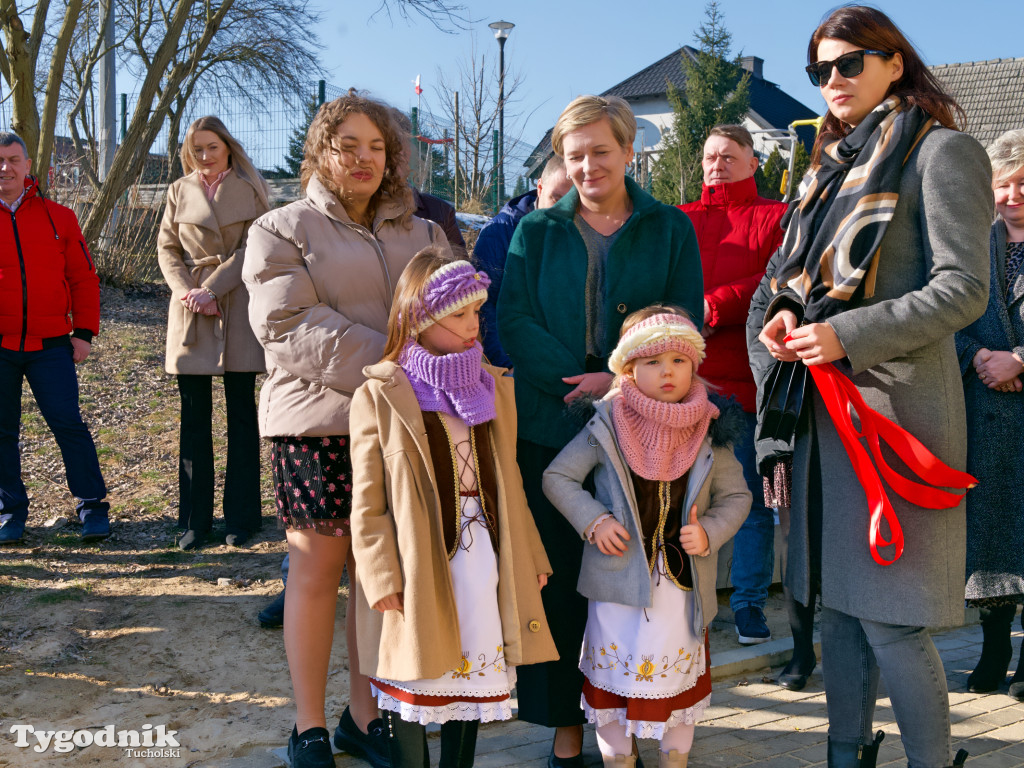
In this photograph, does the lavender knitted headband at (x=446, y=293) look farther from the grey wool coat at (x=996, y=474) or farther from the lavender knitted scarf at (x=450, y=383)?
the grey wool coat at (x=996, y=474)

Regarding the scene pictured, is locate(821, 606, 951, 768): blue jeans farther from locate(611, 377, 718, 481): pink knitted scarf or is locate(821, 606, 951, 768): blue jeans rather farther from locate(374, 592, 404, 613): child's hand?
locate(374, 592, 404, 613): child's hand

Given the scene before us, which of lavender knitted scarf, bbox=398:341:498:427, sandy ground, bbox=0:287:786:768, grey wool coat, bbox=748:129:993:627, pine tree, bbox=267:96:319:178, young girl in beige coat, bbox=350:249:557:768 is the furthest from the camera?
pine tree, bbox=267:96:319:178

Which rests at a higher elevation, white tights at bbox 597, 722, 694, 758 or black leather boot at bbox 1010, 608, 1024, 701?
white tights at bbox 597, 722, 694, 758

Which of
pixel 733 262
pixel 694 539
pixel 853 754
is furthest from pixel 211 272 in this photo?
pixel 853 754

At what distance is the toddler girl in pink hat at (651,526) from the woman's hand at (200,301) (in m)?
3.14

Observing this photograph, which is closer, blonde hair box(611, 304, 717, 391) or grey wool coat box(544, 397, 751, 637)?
grey wool coat box(544, 397, 751, 637)

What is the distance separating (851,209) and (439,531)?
4.74ft

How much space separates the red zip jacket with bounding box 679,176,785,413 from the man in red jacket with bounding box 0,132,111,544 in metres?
3.68

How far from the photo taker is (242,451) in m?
5.50

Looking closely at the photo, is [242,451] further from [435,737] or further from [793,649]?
[793,649]

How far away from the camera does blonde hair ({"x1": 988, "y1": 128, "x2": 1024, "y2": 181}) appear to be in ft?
12.3

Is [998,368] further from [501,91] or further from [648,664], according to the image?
[501,91]

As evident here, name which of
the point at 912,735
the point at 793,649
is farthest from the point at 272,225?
the point at 793,649

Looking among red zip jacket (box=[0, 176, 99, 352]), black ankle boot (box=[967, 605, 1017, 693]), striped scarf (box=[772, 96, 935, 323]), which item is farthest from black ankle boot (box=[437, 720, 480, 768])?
red zip jacket (box=[0, 176, 99, 352])
